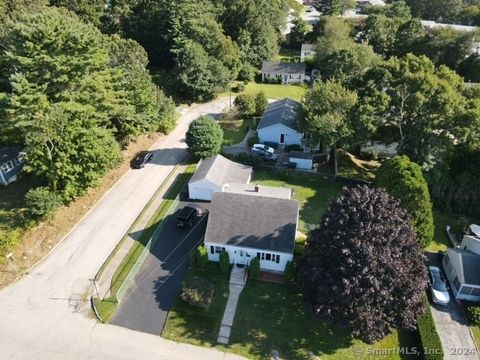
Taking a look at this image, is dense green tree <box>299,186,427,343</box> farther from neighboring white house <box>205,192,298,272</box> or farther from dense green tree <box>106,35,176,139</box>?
dense green tree <box>106,35,176,139</box>

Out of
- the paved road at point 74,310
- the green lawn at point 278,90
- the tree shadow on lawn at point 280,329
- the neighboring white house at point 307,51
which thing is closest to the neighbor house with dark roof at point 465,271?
the tree shadow on lawn at point 280,329

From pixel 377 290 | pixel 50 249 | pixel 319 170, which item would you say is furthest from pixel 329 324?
pixel 50 249

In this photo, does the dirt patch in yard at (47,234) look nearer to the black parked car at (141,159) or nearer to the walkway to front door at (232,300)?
the black parked car at (141,159)

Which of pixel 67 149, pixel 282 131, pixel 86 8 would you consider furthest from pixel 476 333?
pixel 86 8

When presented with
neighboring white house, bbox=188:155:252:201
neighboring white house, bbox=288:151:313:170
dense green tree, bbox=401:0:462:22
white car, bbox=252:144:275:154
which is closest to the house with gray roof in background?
white car, bbox=252:144:275:154

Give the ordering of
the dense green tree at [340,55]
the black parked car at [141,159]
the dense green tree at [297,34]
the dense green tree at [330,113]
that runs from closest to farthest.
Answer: the dense green tree at [330,113]
the black parked car at [141,159]
the dense green tree at [340,55]
the dense green tree at [297,34]

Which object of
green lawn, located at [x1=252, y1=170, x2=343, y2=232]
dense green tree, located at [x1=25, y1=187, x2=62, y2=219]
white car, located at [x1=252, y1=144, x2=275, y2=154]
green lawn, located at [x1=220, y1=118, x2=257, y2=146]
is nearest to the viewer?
dense green tree, located at [x1=25, y1=187, x2=62, y2=219]

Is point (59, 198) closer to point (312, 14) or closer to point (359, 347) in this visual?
point (359, 347)
